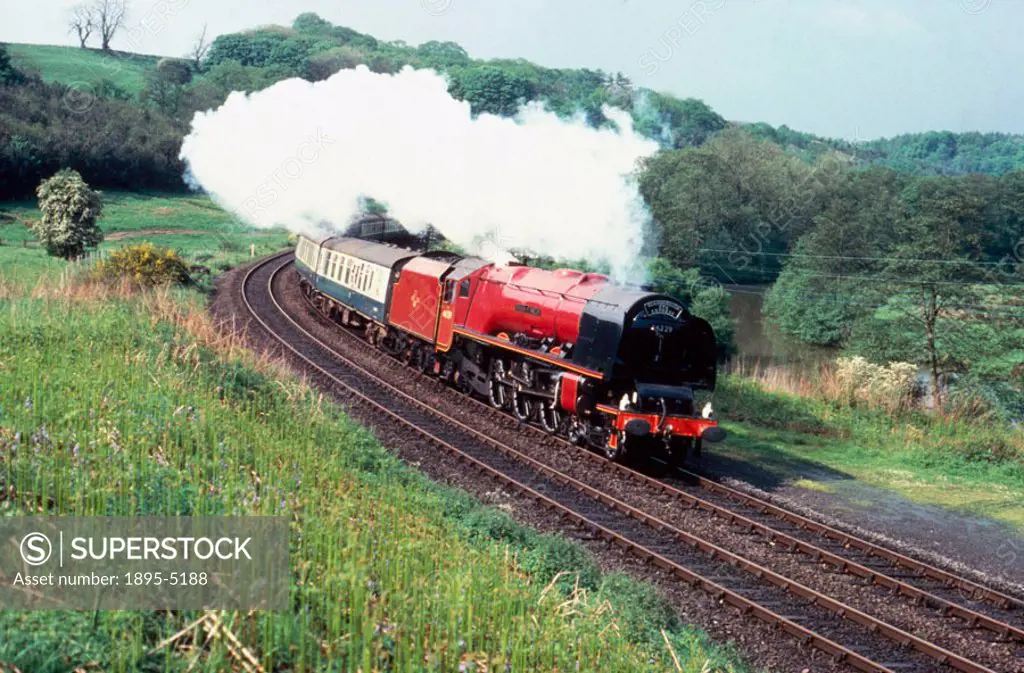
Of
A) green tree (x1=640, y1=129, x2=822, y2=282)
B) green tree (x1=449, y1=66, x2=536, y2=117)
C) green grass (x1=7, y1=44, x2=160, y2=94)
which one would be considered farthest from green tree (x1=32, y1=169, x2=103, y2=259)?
green grass (x1=7, y1=44, x2=160, y2=94)

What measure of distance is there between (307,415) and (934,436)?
15349mm

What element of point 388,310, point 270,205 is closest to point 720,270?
point 270,205

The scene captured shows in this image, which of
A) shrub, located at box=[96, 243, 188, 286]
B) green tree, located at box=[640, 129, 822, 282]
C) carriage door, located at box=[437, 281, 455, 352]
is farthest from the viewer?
green tree, located at box=[640, 129, 822, 282]

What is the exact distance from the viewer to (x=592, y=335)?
55.2ft

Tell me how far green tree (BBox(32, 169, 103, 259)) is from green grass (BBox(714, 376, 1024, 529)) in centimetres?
2809

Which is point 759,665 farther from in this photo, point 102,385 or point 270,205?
point 270,205

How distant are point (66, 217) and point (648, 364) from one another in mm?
29671

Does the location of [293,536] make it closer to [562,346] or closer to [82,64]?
[562,346]

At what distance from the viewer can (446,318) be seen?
22.2 meters

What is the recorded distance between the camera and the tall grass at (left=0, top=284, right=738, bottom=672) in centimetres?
544

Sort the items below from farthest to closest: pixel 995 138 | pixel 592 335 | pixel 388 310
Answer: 1. pixel 995 138
2. pixel 388 310
3. pixel 592 335

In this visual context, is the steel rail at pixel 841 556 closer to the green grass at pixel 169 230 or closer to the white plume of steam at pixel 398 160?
the white plume of steam at pixel 398 160

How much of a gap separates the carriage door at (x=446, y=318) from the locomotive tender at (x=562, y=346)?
0.09ft

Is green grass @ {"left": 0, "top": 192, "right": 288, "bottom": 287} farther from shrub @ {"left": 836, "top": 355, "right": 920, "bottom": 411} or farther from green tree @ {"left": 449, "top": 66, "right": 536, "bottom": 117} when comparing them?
shrub @ {"left": 836, "top": 355, "right": 920, "bottom": 411}
